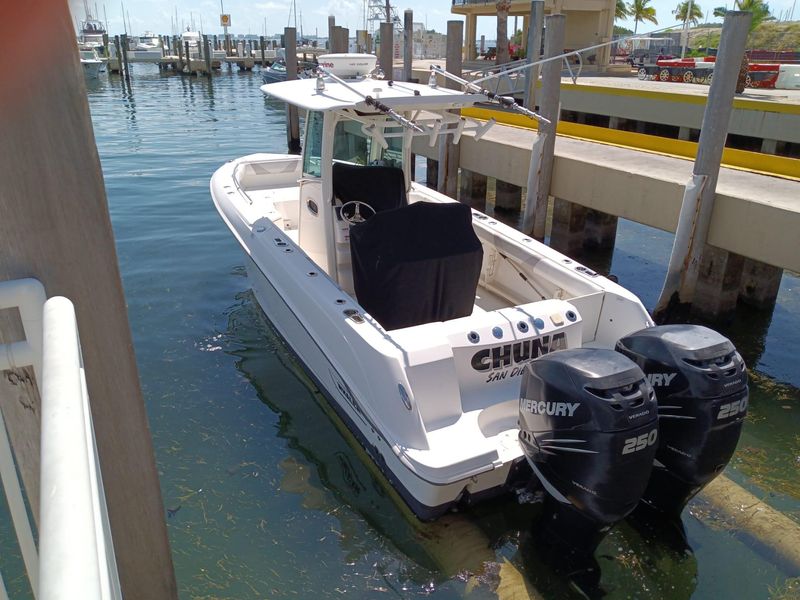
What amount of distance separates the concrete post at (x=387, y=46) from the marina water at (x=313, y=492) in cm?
622

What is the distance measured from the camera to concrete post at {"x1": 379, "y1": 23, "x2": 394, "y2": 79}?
11.9 meters

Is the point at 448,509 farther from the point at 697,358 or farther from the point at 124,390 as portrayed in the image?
the point at 124,390

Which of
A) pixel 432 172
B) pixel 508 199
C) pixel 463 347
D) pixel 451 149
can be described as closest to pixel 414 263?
pixel 463 347

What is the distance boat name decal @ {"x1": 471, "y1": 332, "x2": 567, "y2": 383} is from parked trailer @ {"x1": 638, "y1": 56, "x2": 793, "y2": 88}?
44.7 feet

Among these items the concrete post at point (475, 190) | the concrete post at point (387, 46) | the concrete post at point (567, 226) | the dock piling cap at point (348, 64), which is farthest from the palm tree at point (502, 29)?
the dock piling cap at point (348, 64)

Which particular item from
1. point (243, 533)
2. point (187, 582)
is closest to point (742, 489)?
point (243, 533)

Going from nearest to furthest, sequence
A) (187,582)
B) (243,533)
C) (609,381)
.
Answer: (609,381) < (187,582) < (243,533)

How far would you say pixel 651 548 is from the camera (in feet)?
12.1

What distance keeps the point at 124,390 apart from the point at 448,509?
2.64 metres

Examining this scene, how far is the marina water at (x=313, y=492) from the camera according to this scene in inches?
139

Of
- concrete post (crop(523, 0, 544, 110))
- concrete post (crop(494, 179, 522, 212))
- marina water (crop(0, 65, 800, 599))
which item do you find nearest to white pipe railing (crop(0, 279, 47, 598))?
marina water (crop(0, 65, 800, 599))

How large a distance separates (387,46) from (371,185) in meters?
7.88

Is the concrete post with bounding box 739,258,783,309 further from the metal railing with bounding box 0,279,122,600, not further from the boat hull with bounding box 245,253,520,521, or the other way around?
the metal railing with bounding box 0,279,122,600

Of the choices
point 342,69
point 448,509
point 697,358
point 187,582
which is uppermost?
point 342,69
